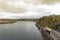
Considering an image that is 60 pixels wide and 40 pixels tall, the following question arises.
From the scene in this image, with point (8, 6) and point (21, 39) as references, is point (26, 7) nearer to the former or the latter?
point (8, 6)

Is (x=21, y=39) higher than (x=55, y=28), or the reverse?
(x=55, y=28)

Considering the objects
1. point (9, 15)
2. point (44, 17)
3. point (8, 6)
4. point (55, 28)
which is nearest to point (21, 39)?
point (9, 15)

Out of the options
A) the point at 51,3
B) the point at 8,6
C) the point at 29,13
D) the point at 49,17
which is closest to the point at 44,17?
the point at 49,17

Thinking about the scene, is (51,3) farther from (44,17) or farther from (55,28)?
(55,28)

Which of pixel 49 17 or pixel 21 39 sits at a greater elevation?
pixel 49 17

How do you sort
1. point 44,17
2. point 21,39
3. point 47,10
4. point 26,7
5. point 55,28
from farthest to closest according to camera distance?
point 21,39
point 26,7
point 47,10
point 44,17
point 55,28

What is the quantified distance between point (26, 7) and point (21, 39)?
8.89ft

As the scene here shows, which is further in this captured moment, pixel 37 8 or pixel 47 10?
pixel 37 8

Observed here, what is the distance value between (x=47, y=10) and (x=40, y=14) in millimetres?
470

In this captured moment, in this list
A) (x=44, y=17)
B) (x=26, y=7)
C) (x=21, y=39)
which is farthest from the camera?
(x=21, y=39)

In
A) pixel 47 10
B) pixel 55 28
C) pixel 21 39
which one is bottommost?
pixel 21 39

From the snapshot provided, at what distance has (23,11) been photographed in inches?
332

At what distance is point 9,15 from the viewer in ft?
27.5

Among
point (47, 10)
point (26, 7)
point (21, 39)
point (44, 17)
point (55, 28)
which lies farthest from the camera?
point (21, 39)
